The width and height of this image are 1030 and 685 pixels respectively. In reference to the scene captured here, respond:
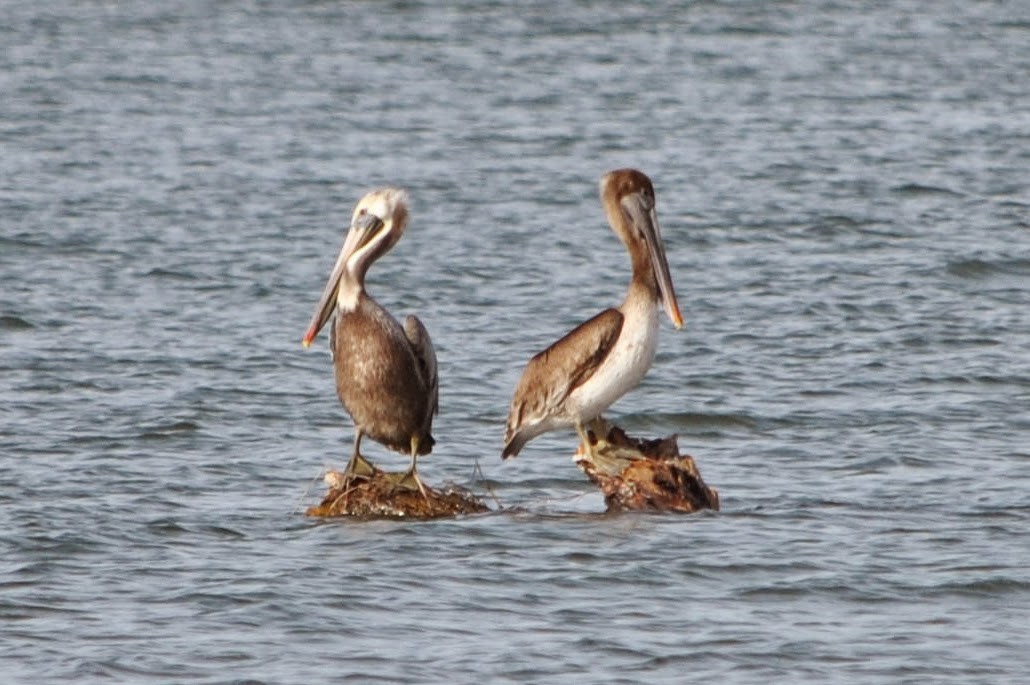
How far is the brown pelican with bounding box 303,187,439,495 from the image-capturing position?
8.52 m

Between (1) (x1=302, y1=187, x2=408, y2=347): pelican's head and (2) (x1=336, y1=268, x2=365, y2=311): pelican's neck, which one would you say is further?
(1) (x1=302, y1=187, x2=408, y2=347): pelican's head

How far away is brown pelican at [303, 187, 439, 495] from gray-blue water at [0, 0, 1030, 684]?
39cm

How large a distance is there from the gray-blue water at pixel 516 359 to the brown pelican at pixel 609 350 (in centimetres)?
41

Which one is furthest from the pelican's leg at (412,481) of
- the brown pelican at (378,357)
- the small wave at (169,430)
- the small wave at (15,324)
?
the small wave at (15,324)

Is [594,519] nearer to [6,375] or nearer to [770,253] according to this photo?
[6,375]

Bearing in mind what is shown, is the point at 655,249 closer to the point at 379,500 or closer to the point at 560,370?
the point at 560,370

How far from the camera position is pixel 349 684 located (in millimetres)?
6629

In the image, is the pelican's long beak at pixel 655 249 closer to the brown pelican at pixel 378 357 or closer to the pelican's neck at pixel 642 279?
the pelican's neck at pixel 642 279

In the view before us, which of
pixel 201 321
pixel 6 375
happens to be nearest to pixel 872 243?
pixel 201 321

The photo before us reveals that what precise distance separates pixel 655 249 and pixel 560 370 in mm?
683

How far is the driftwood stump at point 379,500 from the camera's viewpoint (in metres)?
8.52

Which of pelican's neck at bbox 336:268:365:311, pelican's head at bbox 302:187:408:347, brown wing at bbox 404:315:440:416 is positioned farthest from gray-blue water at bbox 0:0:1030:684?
pelican's head at bbox 302:187:408:347

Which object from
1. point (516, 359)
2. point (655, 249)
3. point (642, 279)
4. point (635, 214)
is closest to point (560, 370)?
point (642, 279)

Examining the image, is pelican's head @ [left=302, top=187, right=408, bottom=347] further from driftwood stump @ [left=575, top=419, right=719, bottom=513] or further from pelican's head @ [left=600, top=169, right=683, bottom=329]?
driftwood stump @ [left=575, top=419, right=719, bottom=513]
